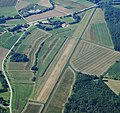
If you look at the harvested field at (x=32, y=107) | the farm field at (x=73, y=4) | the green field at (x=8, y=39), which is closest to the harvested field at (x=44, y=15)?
the farm field at (x=73, y=4)

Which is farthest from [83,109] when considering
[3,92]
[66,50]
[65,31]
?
[65,31]

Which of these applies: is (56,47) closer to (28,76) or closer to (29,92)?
(28,76)

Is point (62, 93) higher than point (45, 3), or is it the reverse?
point (62, 93)

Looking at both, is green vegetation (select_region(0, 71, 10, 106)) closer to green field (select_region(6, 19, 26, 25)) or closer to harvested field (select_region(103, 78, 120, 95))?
harvested field (select_region(103, 78, 120, 95))

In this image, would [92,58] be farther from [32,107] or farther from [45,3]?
[45,3]

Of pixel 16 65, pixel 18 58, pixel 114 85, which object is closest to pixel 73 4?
pixel 18 58

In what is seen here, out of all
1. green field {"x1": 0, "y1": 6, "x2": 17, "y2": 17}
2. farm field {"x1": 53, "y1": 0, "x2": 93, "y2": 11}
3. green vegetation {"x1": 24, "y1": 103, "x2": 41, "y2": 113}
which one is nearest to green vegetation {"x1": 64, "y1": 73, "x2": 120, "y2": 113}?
green vegetation {"x1": 24, "y1": 103, "x2": 41, "y2": 113}
